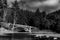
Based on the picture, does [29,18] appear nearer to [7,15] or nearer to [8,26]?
[7,15]

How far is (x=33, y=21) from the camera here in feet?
518

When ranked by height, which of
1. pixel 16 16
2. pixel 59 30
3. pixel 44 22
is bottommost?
pixel 59 30

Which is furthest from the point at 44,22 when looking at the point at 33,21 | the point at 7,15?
the point at 7,15

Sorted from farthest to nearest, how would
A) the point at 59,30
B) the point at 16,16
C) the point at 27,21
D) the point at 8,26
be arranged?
the point at 27,21
the point at 16,16
the point at 59,30
the point at 8,26

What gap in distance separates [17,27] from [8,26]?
8.88 m

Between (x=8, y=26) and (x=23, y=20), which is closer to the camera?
(x=8, y=26)

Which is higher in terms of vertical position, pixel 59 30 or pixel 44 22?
pixel 44 22

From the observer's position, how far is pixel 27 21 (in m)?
154

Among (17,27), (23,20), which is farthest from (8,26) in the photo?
(23,20)

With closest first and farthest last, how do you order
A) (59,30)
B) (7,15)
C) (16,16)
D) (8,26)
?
(8,26) → (59,30) → (7,15) → (16,16)

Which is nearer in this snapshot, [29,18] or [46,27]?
[46,27]

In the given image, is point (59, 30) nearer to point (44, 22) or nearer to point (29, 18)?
point (44, 22)

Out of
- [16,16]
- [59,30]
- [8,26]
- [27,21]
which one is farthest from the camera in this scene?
[27,21]

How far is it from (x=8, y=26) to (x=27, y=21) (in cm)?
4957
